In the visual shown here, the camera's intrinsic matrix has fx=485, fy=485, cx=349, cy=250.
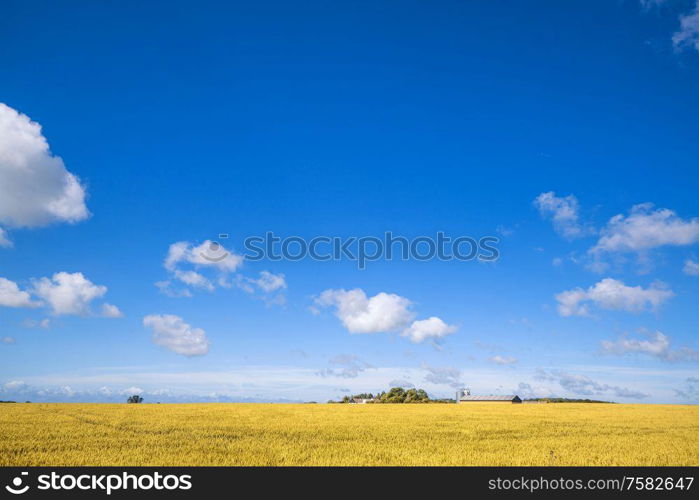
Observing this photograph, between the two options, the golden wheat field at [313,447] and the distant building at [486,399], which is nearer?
the golden wheat field at [313,447]

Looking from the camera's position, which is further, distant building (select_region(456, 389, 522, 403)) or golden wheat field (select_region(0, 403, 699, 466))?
distant building (select_region(456, 389, 522, 403))

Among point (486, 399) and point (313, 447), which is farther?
point (486, 399)

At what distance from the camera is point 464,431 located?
27922mm

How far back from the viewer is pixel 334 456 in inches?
645
